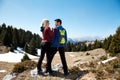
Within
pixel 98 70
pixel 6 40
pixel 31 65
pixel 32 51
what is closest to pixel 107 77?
pixel 98 70

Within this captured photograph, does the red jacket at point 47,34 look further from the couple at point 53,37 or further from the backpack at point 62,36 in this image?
the backpack at point 62,36

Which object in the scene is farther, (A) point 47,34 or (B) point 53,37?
(B) point 53,37

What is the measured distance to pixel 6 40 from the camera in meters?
83.4

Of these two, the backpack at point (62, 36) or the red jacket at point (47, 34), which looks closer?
the red jacket at point (47, 34)

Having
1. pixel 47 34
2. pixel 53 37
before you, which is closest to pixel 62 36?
pixel 53 37

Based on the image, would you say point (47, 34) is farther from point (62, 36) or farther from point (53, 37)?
point (62, 36)

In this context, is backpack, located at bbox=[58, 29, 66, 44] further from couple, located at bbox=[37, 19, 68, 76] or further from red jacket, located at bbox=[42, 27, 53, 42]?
red jacket, located at bbox=[42, 27, 53, 42]

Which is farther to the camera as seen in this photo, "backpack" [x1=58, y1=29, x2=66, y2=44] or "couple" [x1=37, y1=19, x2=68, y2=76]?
"backpack" [x1=58, y1=29, x2=66, y2=44]

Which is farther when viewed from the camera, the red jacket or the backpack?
the backpack

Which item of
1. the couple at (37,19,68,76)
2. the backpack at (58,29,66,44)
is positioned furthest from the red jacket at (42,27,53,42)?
the backpack at (58,29,66,44)

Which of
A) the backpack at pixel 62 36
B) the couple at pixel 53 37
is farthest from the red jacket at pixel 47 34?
the backpack at pixel 62 36

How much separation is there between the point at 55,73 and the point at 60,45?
1676 millimetres

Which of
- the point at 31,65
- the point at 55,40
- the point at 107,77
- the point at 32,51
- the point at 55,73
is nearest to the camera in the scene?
the point at 107,77

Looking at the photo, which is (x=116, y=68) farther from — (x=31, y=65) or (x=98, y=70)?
(x=31, y=65)
